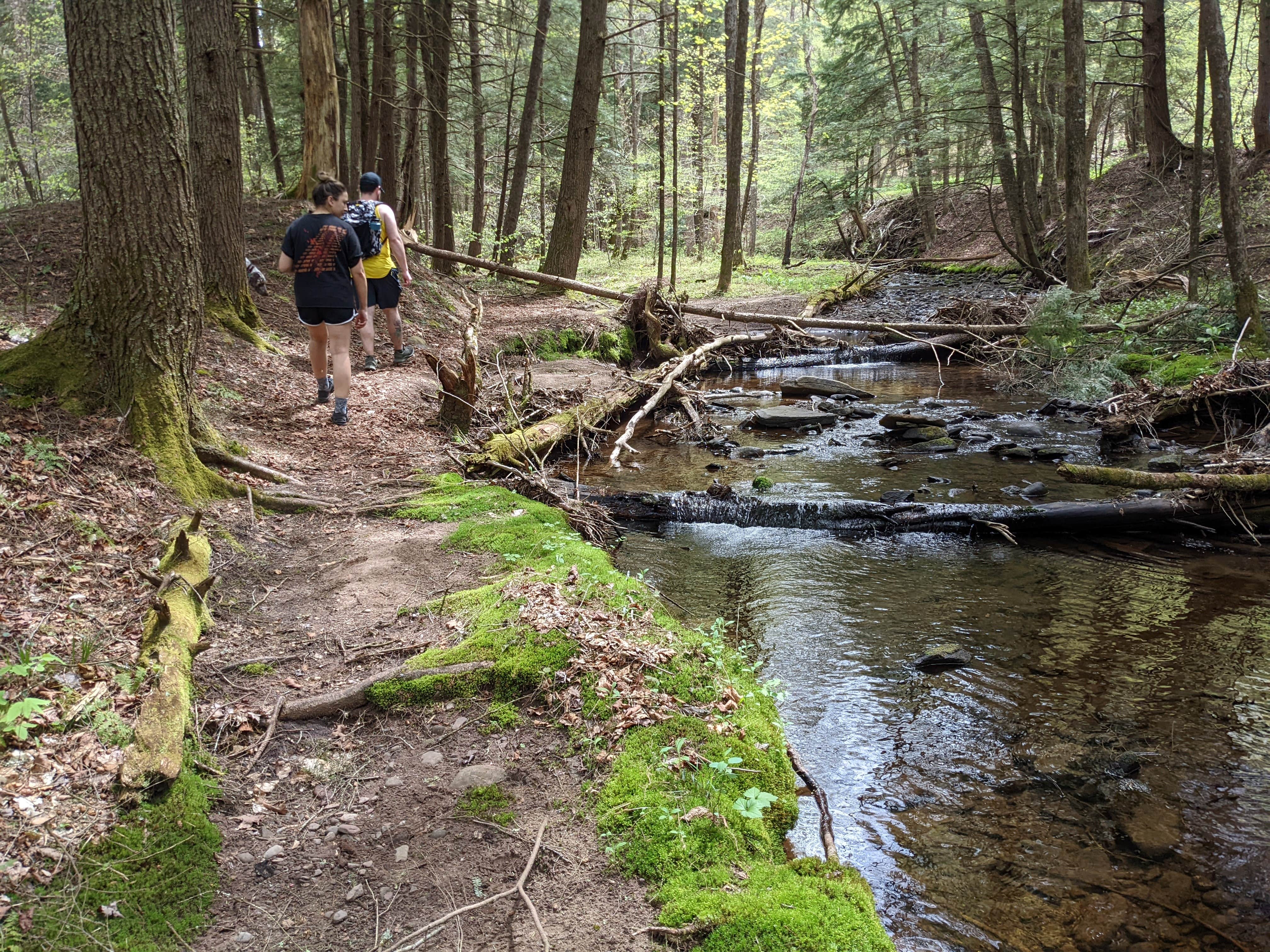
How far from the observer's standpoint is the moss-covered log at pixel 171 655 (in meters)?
2.84

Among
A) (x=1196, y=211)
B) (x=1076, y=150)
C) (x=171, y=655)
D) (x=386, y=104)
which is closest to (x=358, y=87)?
(x=386, y=104)

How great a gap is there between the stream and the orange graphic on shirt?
142 inches

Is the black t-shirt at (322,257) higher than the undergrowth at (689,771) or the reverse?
higher

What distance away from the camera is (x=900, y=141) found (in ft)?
70.3

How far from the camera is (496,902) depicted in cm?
262

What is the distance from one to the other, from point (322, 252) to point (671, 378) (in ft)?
18.5

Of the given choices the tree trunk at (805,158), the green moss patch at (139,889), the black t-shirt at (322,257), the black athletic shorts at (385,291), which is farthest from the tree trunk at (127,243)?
the tree trunk at (805,158)

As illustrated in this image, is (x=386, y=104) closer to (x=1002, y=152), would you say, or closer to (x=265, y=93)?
(x=265, y=93)

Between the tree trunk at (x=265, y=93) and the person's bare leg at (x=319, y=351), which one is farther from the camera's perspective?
the tree trunk at (x=265, y=93)

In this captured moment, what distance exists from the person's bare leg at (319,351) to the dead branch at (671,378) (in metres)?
3.32

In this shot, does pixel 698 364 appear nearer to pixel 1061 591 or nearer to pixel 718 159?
pixel 1061 591

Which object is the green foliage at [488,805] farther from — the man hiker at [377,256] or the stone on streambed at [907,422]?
the stone on streambed at [907,422]

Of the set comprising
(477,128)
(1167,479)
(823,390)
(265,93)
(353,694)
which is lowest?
(353,694)

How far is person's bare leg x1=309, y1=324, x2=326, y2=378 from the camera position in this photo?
304 inches
